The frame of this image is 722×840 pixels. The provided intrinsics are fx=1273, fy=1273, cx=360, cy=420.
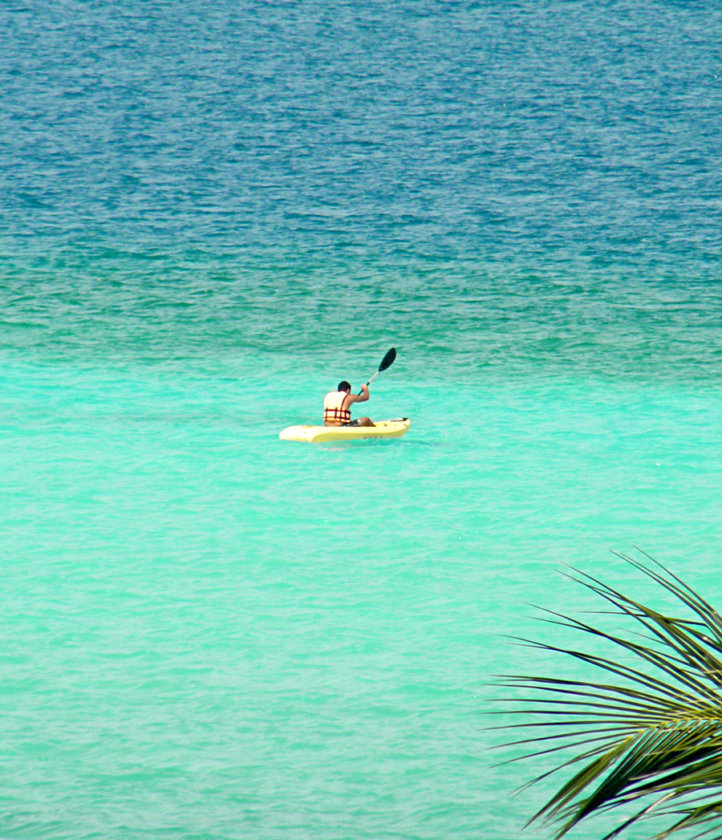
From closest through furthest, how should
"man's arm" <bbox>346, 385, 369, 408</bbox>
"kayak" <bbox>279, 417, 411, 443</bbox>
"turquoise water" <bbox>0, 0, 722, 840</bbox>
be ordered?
"turquoise water" <bbox>0, 0, 722, 840</bbox> < "man's arm" <bbox>346, 385, 369, 408</bbox> < "kayak" <bbox>279, 417, 411, 443</bbox>

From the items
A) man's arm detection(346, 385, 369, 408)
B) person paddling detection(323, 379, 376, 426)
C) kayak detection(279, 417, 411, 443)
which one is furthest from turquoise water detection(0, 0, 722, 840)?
man's arm detection(346, 385, 369, 408)

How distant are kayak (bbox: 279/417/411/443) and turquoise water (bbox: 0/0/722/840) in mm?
188

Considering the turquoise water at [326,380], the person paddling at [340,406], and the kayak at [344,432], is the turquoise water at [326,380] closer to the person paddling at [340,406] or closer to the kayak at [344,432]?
the kayak at [344,432]

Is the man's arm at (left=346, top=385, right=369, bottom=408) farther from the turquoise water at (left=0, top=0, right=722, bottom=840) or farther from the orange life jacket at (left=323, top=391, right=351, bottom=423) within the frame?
the turquoise water at (left=0, top=0, right=722, bottom=840)

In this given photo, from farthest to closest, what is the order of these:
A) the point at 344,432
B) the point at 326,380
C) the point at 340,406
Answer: the point at 326,380 → the point at 344,432 → the point at 340,406

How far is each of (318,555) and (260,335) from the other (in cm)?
1265

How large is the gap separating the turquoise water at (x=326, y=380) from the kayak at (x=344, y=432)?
188mm

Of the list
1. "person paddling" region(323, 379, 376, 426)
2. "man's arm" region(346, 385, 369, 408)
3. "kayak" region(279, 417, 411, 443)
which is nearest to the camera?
"man's arm" region(346, 385, 369, 408)

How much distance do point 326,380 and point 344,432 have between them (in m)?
5.45

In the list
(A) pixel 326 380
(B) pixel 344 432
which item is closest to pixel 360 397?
(B) pixel 344 432

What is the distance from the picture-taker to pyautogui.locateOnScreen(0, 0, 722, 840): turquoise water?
6.73 meters

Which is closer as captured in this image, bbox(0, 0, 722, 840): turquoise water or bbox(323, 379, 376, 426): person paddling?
bbox(0, 0, 722, 840): turquoise water

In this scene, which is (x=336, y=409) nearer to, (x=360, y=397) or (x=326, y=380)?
(x=360, y=397)

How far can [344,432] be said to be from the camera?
43.7ft
